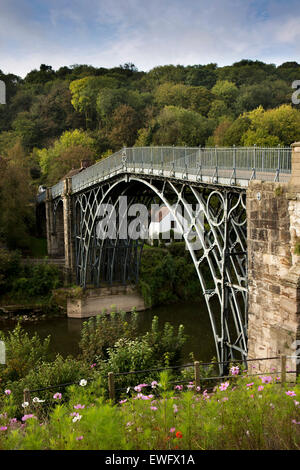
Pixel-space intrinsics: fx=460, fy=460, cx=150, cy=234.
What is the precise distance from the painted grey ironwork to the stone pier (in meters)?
0.84

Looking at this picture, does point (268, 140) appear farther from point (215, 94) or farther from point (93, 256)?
point (215, 94)

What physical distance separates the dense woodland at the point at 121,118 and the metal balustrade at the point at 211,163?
13.3 meters

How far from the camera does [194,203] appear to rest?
2612cm

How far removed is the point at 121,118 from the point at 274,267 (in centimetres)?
4959

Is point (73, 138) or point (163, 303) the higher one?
point (73, 138)

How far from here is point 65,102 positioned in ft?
217

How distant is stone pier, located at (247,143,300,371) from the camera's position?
9.55 meters

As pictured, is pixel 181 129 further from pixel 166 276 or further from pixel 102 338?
pixel 102 338

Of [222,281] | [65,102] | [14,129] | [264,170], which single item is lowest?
[222,281]

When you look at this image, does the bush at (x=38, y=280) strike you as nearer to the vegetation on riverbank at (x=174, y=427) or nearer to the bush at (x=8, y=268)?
the bush at (x=8, y=268)

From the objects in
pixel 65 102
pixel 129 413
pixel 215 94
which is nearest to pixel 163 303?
pixel 129 413

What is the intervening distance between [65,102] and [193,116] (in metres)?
23.7

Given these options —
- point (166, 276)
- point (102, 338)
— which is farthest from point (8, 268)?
point (102, 338)

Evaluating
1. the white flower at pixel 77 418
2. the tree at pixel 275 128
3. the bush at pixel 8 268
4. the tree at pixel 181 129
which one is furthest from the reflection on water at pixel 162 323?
the tree at pixel 181 129
